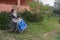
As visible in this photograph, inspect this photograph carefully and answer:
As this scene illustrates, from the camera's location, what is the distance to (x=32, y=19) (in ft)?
46.2

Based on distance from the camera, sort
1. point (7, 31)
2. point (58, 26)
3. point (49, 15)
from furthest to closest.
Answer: point (49, 15) < point (58, 26) < point (7, 31)

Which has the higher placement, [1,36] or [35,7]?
[35,7]

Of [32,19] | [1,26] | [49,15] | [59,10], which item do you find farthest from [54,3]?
[1,26]

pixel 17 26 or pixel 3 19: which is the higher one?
pixel 3 19

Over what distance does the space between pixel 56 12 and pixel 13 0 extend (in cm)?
323

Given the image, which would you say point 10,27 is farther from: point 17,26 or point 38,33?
point 38,33

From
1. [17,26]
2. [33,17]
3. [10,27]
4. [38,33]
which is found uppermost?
[33,17]

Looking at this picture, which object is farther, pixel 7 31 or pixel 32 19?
pixel 32 19

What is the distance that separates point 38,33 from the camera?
11984 millimetres

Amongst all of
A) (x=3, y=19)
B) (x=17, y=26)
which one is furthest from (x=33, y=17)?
(x=17, y=26)

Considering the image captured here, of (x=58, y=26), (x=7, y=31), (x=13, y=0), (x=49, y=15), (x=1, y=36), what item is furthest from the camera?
(x=13, y=0)

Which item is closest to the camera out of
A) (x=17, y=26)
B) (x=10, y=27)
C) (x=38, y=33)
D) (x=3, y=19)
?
(x=17, y=26)

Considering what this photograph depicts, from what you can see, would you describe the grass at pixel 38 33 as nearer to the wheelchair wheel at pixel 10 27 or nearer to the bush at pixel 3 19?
the wheelchair wheel at pixel 10 27

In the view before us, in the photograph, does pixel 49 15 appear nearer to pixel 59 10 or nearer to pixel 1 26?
pixel 59 10
